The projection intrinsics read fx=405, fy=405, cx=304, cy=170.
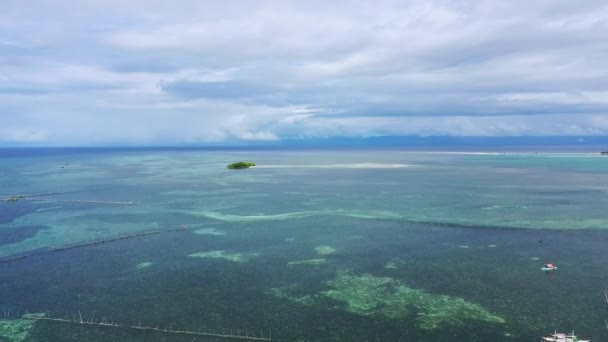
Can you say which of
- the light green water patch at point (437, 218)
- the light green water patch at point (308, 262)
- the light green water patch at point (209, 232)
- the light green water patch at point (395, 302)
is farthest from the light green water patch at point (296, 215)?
the light green water patch at point (395, 302)

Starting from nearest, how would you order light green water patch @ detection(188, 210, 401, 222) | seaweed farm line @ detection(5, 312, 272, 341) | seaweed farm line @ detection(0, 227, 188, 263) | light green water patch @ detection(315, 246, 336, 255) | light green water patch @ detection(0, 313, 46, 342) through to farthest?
seaweed farm line @ detection(5, 312, 272, 341), light green water patch @ detection(0, 313, 46, 342), seaweed farm line @ detection(0, 227, 188, 263), light green water patch @ detection(315, 246, 336, 255), light green water patch @ detection(188, 210, 401, 222)

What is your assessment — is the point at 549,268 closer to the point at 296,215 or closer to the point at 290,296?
the point at 290,296

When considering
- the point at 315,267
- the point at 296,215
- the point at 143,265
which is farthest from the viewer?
the point at 296,215

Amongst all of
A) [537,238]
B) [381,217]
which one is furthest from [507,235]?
[381,217]

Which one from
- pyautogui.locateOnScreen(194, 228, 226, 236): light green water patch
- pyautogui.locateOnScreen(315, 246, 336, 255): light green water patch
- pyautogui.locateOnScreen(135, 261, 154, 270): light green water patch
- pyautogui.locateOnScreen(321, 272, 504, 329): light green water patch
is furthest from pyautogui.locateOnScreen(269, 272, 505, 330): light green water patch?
pyautogui.locateOnScreen(194, 228, 226, 236): light green water patch

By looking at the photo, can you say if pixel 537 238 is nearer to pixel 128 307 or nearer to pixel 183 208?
pixel 128 307

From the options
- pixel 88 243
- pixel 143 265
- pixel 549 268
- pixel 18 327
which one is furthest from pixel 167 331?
pixel 549 268

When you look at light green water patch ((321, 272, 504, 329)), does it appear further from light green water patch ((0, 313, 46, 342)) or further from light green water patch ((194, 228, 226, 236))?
light green water patch ((194, 228, 226, 236))
